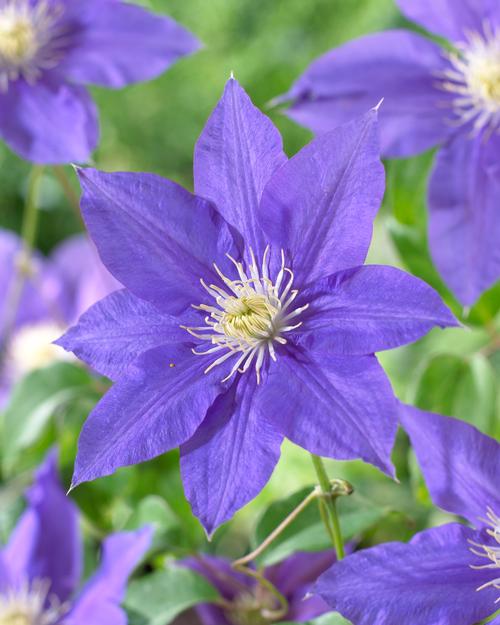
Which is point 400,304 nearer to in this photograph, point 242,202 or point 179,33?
point 242,202

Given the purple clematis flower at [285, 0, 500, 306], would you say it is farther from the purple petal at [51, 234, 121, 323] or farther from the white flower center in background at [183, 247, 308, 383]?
the purple petal at [51, 234, 121, 323]

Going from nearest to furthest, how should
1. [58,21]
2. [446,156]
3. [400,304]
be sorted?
1. [400,304]
2. [446,156]
3. [58,21]

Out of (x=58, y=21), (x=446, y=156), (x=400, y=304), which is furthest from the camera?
(x=58, y=21)

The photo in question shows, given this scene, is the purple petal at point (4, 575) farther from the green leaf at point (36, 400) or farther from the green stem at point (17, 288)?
the green stem at point (17, 288)

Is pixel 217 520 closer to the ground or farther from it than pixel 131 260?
closer to the ground


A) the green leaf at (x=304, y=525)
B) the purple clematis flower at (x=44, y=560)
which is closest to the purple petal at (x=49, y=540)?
the purple clematis flower at (x=44, y=560)

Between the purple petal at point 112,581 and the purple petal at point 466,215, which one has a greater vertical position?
the purple petal at point 466,215

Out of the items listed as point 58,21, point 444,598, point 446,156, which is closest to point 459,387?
point 446,156
